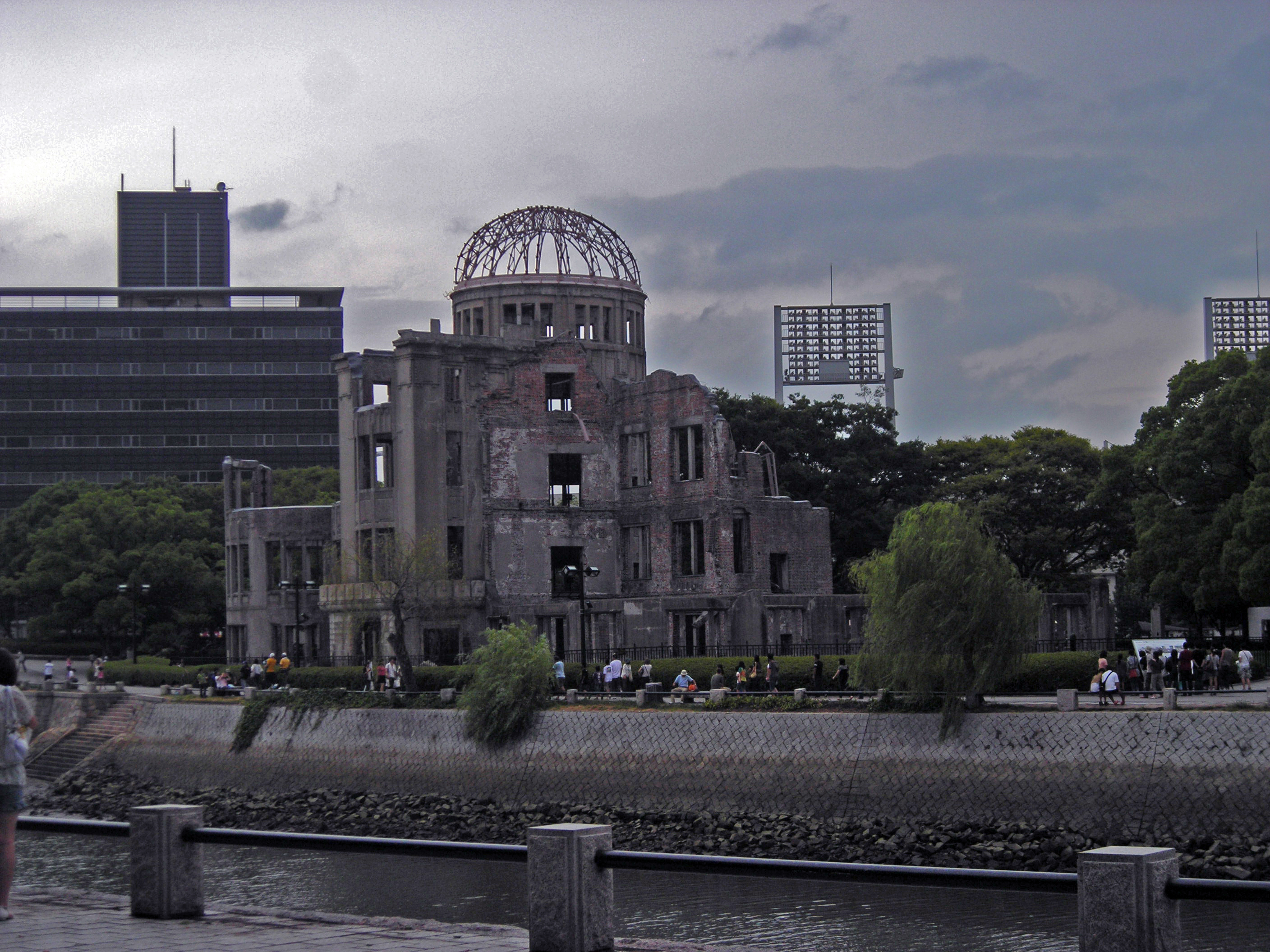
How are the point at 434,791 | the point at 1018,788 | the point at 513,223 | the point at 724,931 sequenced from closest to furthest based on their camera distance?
the point at 724,931 → the point at 1018,788 → the point at 434,791 → the point at 513,223

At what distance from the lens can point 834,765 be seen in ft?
121

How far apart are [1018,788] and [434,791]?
17114 mm

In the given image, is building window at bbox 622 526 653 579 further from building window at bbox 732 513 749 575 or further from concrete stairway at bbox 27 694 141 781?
concrete stairway at bbox 27 694 141 781

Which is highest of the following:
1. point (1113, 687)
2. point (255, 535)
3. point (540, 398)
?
point (540, 398)

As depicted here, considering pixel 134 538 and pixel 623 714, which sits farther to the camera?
pixel 134 538

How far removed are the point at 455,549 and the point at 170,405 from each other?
266ft

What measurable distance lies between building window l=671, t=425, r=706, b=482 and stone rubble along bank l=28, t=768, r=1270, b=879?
74.3 feet

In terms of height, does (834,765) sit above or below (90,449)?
below

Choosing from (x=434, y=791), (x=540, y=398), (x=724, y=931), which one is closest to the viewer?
(x=724, y=931)

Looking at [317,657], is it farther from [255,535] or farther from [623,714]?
[623,714]

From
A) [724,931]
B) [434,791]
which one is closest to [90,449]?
[434,791]

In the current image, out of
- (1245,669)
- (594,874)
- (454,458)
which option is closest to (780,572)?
(454,458)

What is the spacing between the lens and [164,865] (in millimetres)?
12203

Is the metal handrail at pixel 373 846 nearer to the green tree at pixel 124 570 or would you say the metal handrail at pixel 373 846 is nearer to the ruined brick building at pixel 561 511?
the ruined brick building at pixel 561 511
